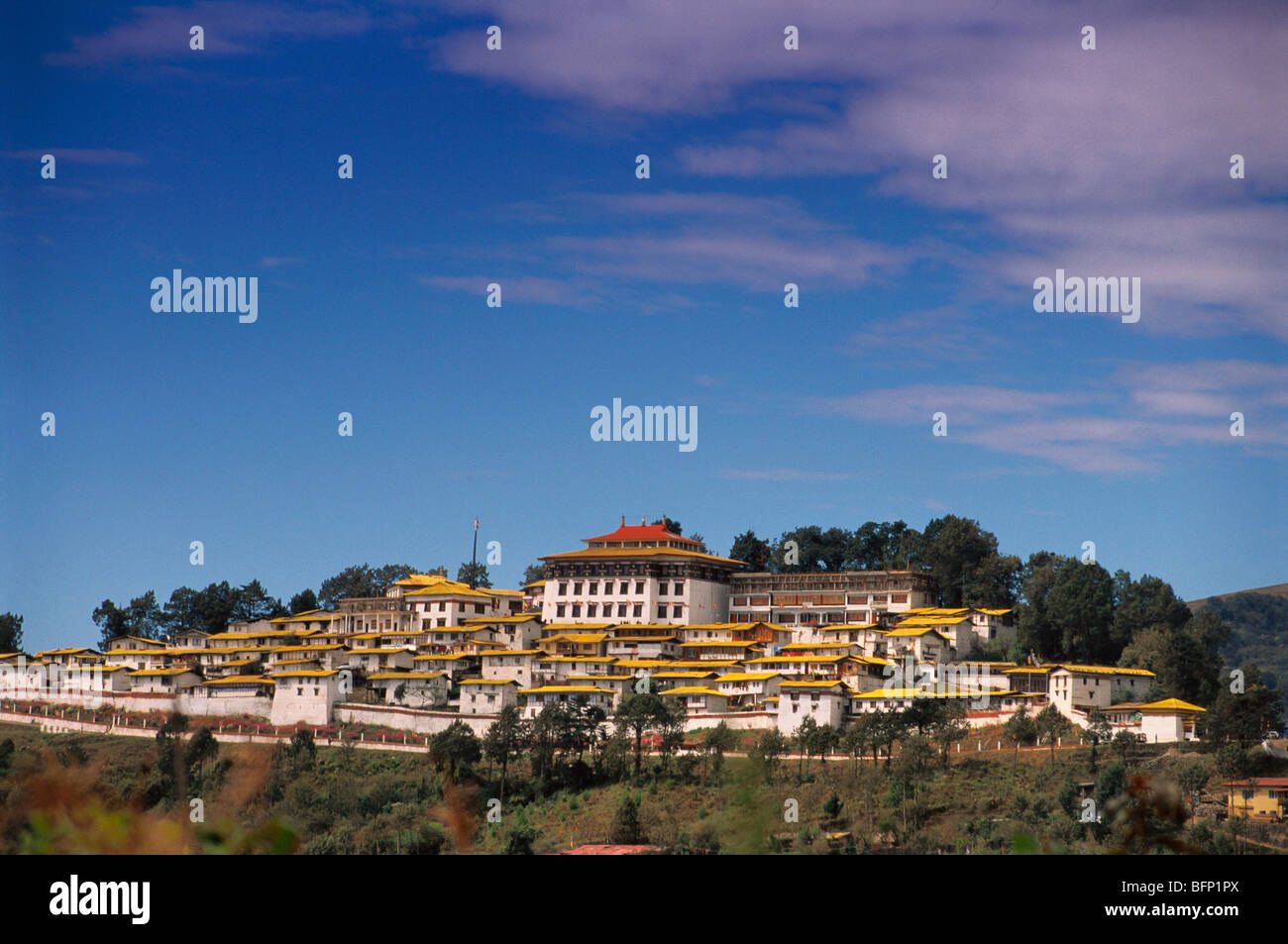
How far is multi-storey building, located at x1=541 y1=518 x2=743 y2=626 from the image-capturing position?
73.0 m

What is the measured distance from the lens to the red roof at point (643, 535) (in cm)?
7931

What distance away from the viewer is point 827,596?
72125 mm

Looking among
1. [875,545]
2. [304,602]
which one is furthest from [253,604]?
[875,545]

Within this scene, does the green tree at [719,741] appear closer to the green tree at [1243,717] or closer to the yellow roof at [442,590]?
the green tree at [1243,717]

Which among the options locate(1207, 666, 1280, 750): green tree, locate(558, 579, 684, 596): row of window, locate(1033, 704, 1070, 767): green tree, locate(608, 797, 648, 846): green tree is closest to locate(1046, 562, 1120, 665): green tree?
locate(1033, 704, 1070, 767): green tree

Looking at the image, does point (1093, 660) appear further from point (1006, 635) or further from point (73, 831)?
point (73, 831)

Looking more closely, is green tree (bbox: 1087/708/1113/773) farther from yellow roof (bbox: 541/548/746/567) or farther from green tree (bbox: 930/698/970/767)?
yellow roof (bbox: 541/548/746/567)

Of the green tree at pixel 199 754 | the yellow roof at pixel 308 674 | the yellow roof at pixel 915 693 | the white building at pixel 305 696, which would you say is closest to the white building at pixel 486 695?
the white building at pixel 305 696

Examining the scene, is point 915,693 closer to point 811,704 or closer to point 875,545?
point 811,704

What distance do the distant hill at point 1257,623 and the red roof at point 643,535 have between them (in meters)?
102

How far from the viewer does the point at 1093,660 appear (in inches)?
2648

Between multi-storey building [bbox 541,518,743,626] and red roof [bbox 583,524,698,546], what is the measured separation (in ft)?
4.53
